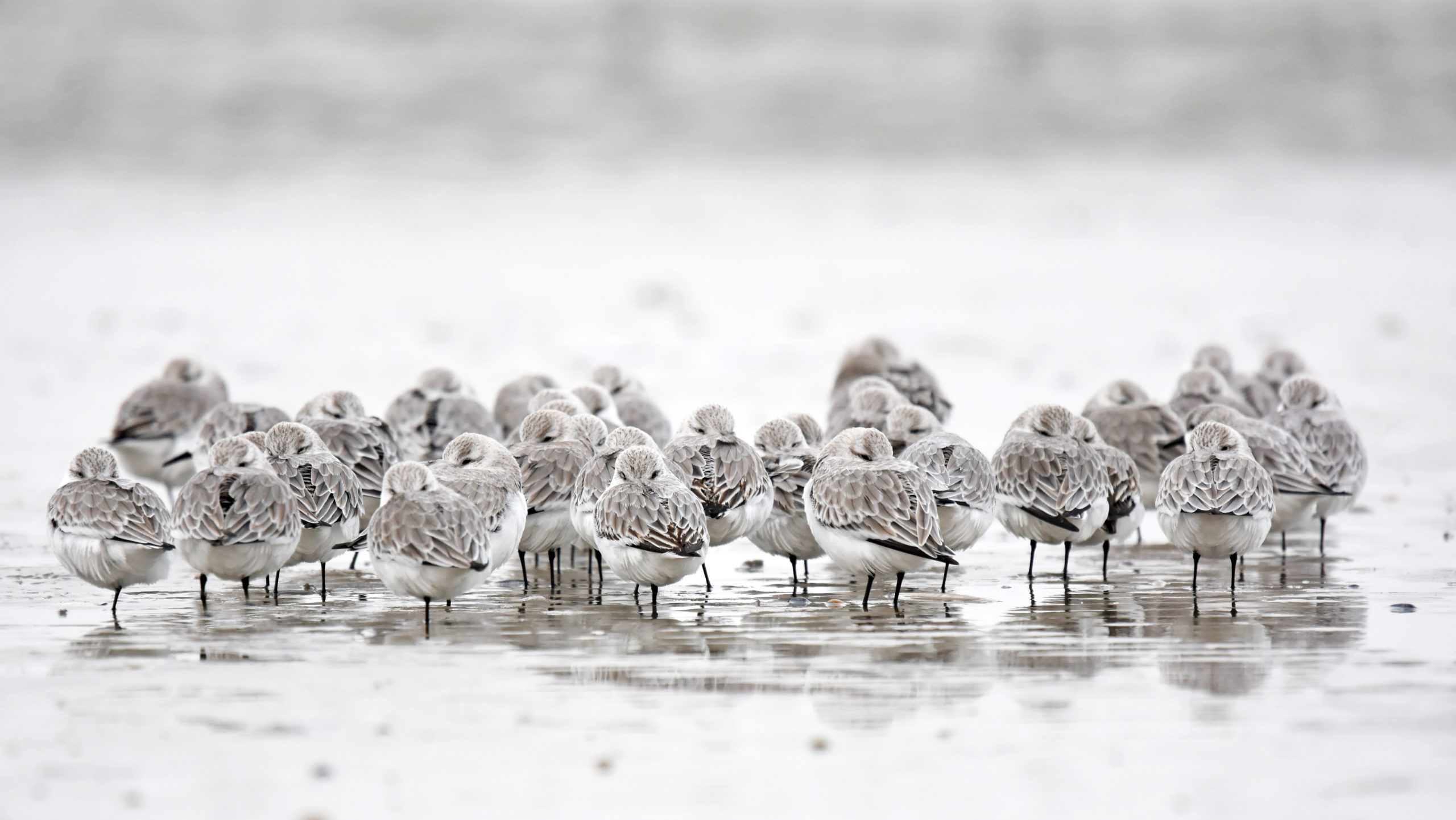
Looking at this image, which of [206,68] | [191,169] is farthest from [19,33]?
[191,169]

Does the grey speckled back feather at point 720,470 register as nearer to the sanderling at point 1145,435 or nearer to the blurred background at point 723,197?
the sanderling at point 1145,435

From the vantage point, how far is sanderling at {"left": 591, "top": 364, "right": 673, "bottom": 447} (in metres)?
13.0

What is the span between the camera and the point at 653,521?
8.90 m

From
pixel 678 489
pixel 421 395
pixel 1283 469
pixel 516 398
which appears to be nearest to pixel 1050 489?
pixel 1283 469

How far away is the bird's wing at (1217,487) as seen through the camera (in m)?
9.38

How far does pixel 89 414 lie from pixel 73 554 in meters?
8.31

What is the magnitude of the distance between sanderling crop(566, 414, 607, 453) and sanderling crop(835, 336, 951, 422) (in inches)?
130

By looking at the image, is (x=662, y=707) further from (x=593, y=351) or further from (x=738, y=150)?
(x=738, y=150)

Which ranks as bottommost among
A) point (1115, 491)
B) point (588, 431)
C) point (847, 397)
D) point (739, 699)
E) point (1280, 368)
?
point (739, 699)

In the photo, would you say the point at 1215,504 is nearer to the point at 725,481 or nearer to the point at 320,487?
the point at 725,481

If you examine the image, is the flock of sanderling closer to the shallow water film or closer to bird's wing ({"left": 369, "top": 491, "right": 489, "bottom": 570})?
bird's wing ({"left": 369, "top": 491, "right": 489, "bottom": 570})

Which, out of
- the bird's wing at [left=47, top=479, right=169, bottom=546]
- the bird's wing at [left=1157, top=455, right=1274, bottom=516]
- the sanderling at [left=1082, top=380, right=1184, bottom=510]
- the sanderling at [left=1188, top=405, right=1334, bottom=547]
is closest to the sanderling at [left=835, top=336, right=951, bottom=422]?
the sanderling at [left=1082, top=380, right=1184, bottom=510]

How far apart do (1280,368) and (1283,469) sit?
13.1 ft

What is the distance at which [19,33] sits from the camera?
4178cm
